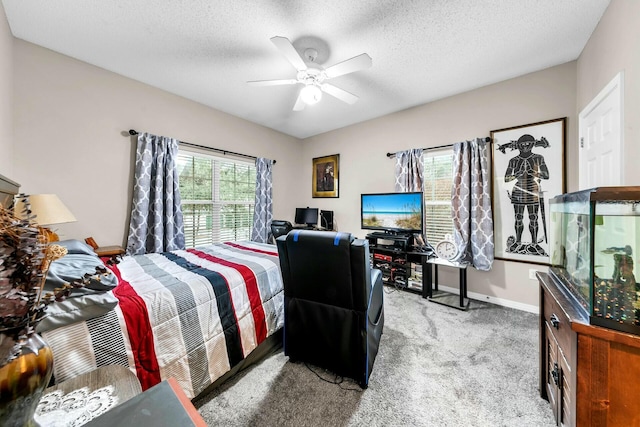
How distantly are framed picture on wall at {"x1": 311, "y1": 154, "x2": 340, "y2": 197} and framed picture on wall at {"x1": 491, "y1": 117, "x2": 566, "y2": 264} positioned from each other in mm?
2464

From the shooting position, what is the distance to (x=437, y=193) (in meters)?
3.49

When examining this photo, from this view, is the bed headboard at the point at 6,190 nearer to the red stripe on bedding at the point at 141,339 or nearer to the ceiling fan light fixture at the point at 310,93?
the red stripe on bedding at the point at 141,339

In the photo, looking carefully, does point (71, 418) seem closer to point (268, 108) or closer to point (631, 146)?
point (631, 146)

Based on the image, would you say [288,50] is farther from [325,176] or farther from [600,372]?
[325,176]

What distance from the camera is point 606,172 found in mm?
1927

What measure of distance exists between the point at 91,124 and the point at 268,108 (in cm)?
208

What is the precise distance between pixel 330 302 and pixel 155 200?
8.38 ft

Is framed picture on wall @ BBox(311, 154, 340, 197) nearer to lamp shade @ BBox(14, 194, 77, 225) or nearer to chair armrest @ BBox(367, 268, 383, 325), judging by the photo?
chair armrest @ BBox(367, 268, 383, 325)

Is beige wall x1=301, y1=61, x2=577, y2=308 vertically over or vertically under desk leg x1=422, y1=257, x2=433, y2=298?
over

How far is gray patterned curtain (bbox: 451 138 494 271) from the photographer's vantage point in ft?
9.68

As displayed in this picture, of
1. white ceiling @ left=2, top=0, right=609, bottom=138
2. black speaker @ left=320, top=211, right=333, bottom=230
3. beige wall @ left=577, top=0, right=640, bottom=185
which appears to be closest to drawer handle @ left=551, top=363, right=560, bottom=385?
beige wall @ left=577, top=0, right=640, bottom=185

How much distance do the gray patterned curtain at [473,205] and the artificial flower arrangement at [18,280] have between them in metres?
3.53

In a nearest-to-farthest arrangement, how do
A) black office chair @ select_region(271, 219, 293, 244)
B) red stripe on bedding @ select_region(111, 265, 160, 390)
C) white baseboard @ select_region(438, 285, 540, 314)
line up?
red stripe on bedding @ select_region(111, 265, 160, 390) < white baseboard @ select_region(438, 285, 540, 314) < black office chair @ select_region(271, 219, 293, 244)

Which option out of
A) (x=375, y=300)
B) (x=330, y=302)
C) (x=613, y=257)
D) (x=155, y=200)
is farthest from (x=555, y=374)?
(x=155, y=200)
